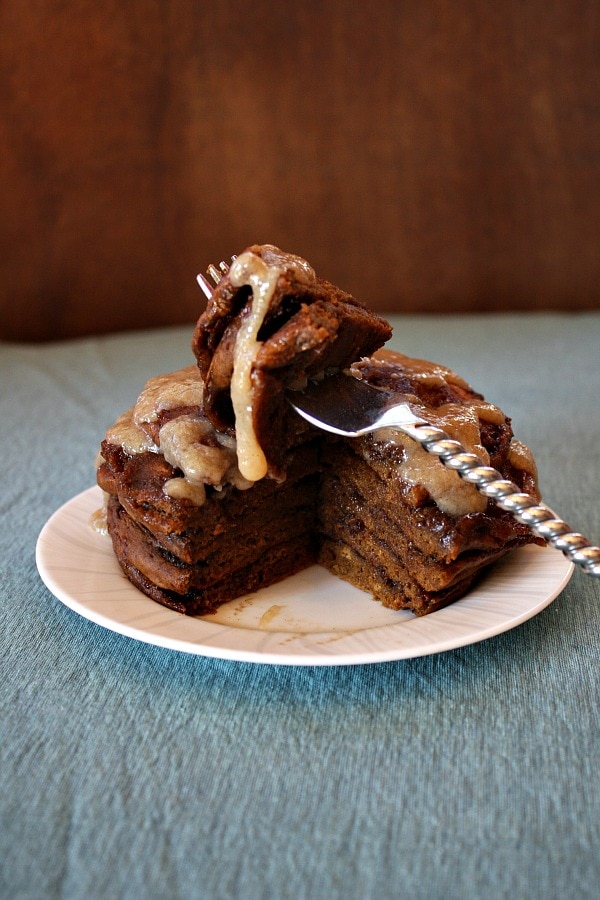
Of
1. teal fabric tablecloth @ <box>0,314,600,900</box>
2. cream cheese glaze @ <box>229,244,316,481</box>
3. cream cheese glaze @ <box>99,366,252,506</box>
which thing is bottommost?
teal fabric tablecloth @ <box>0,314,600,900</box>

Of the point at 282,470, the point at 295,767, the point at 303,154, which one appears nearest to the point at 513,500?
the point at 282,470

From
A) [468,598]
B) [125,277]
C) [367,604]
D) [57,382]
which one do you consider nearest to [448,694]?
[468,598]

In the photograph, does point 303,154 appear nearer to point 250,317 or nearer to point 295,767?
point 250,317

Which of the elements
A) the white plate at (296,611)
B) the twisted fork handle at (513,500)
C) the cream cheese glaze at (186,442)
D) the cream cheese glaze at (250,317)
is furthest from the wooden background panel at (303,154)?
the twisted fork handle at (513,500)

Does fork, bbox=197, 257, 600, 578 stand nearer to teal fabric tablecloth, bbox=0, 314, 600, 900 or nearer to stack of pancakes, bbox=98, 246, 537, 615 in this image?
stack of pancakes, bbox=98, 246, 537, 615

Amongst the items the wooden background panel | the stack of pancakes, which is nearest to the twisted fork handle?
the stack of pancakes

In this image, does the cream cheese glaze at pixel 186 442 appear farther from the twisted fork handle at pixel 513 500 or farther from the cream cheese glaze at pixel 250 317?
the twisted fork handle at pixel 513 500
